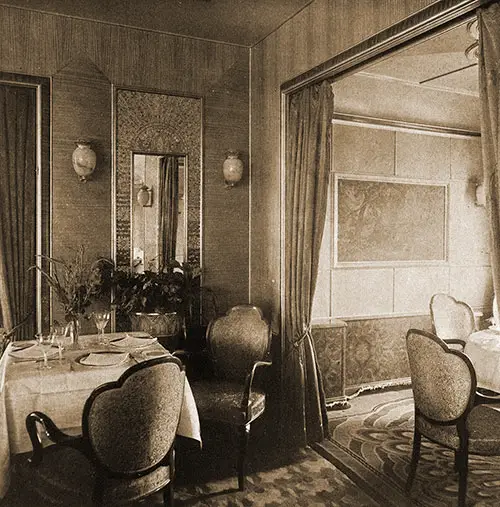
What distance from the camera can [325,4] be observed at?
135 inches

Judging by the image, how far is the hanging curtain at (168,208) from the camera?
13.9 feet

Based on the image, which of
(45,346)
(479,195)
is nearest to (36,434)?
(45,346)

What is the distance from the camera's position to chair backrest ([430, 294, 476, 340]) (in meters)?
4.69

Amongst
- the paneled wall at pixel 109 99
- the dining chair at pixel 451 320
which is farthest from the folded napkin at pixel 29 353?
the dining chair at pixel 451 320

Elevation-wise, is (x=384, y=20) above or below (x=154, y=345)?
above

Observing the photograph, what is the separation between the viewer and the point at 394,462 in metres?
3.47

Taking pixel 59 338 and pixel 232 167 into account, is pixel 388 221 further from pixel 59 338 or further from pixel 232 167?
pixel 59 338

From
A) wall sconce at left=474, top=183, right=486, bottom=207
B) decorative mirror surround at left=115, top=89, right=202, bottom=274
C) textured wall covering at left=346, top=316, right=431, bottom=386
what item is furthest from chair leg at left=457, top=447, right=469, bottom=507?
wall sconce at left=474, top=183, right=486, bottom=207

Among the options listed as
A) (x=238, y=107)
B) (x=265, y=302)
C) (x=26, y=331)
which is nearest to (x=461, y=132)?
(x=238, y=107)

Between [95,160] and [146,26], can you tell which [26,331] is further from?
[146,26]

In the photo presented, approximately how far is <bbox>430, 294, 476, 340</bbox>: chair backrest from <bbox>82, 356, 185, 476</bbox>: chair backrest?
304 cm

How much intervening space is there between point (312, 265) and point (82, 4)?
8.01 ft

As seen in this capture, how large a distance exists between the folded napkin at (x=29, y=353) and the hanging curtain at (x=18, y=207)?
0.93 metres

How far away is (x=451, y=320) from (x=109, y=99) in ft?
11.3
